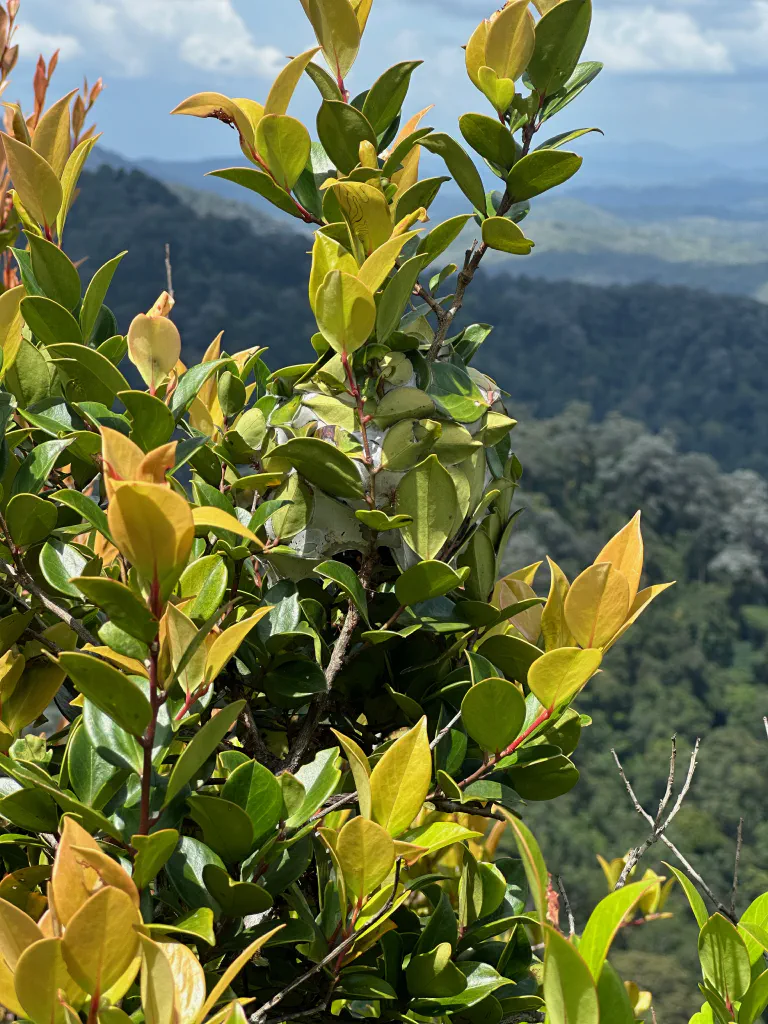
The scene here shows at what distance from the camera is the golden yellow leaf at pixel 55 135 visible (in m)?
0.73

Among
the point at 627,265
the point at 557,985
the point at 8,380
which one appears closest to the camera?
the point at 557,985

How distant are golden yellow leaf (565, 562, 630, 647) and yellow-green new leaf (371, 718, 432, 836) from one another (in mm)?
120

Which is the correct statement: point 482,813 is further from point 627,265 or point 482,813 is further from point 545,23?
point 627,265

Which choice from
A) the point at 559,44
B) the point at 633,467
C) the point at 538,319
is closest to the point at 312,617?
the point at 559,44

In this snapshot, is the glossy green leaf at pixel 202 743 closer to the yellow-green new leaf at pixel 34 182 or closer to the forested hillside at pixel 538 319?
the yellow-green new leaf at pixel 34 182

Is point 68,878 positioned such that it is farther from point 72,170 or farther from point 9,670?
point 72,170

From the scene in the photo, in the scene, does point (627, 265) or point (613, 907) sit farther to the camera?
point (627, 265)

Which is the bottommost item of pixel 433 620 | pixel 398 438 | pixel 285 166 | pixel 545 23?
pixel 433 620

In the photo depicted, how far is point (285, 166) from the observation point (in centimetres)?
70

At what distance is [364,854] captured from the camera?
0.51 m

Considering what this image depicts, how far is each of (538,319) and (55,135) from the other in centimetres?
5326

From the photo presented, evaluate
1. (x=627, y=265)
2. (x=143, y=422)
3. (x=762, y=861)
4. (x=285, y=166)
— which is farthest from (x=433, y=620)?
(x=627, y=265)

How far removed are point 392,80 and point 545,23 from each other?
0.38ft

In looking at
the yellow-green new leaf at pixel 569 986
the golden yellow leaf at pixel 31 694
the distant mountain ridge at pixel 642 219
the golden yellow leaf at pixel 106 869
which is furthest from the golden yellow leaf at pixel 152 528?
the distant mountain ridge at pixel 642 219
